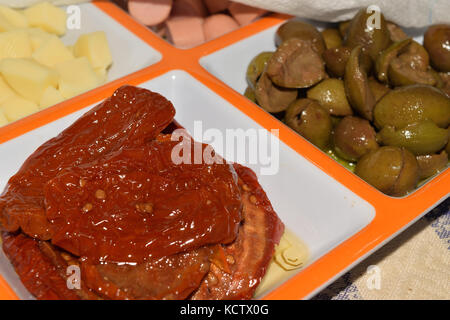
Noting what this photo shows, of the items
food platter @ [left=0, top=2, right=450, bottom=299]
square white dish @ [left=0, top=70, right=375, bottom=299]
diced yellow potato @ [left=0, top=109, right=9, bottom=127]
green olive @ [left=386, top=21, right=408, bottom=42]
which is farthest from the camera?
green olive @ [left=386, top=21, right=408, bottom=42]

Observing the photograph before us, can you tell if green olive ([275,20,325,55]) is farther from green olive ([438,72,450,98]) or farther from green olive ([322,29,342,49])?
green olive ([438,72,450,98])

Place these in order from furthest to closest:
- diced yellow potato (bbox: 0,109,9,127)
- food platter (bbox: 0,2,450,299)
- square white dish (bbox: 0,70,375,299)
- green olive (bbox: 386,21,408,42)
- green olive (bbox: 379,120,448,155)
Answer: green olive (bbox: 386,21,408,42) < diced yellow potato (bbox: 0,109,9,127) < green olive (bbox: 379,120,448,155) < square white dish (bbox: 0,70,375,299) < food platter (bbox: 0,2,450,299)

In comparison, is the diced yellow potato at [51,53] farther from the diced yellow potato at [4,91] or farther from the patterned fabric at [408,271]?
the patterned fabric at [408,271]

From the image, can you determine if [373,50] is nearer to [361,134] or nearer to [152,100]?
[361,134]

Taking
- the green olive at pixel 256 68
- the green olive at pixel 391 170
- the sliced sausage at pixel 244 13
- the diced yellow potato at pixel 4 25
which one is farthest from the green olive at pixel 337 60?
the diced yellow potato at pixel 4 25

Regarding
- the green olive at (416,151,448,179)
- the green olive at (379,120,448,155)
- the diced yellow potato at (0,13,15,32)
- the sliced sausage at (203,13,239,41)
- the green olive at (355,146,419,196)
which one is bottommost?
the green olive at (416,151,448,179)

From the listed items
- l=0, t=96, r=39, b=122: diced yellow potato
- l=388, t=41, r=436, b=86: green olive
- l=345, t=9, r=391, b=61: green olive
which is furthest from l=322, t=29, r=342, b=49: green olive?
l=0, t=96, r=39, b=122: diced yellow potato
